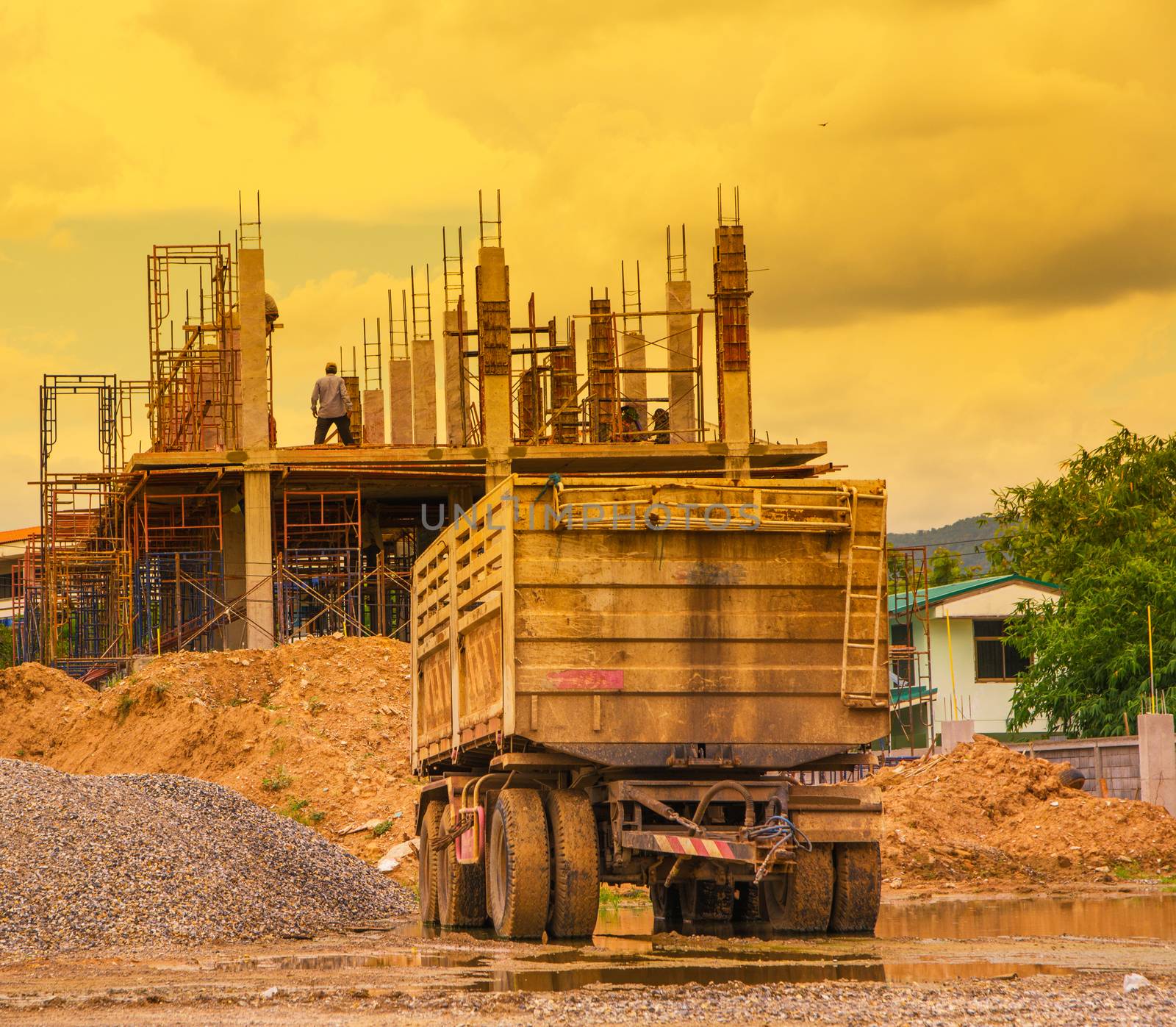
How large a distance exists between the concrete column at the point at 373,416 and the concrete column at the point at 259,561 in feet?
53.1

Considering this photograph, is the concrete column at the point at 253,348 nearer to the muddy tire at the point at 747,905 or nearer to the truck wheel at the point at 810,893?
the muddy tire at the point at 747,905

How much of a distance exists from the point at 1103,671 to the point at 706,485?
28463 millimetres

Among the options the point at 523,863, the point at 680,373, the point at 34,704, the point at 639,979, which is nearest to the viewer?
the point at 639,979

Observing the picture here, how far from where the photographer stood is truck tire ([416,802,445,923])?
16562mm

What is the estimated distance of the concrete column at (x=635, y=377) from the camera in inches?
1654

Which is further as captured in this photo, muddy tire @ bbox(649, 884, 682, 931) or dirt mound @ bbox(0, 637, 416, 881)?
dirt mound @ bbox(0, 637, 416, 881)

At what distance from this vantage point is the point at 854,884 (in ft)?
43.4

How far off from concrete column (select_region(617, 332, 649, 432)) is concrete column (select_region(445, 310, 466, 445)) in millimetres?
3914

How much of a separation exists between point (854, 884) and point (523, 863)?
2.52 m

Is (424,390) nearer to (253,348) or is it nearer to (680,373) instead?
(680,373)

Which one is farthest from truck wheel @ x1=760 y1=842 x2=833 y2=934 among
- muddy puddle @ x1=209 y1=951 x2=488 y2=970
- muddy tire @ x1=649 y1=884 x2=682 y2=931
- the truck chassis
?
muddy puddle @ x1=209 y1=951 x2=488 y2=970

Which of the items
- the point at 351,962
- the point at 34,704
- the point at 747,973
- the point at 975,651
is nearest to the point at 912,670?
the point at 975,651

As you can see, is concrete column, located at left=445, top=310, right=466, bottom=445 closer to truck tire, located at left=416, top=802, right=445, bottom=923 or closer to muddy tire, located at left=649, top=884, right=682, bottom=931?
truck tire, located at left=416, top=802, right=445, bottom=923

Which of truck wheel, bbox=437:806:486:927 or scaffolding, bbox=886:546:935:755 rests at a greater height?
scaffolding, bbox=886:546:935:755
